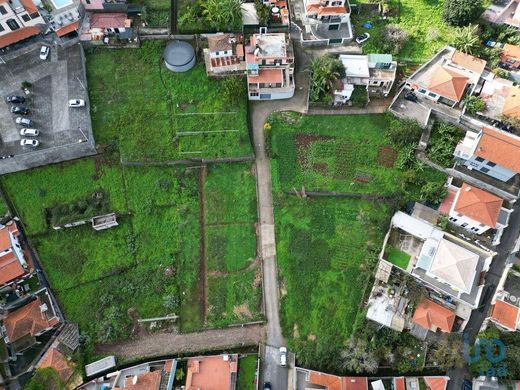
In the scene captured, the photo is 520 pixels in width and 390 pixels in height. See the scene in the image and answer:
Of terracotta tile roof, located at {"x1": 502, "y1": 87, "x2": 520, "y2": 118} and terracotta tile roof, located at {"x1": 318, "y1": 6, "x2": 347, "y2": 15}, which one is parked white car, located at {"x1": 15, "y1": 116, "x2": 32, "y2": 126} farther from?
terracotta tile roof, located at {"x1": 502, "y1": 87, "x2": 520, "y2": 118}

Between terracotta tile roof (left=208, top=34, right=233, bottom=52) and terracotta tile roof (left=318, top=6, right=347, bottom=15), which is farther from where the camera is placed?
terracotta tile roof (left=318, top=6, right=347, bottom=15)

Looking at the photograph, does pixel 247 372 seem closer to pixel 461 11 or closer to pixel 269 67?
pixel 269 67

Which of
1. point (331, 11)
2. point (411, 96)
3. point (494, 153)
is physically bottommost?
point (494, 153)

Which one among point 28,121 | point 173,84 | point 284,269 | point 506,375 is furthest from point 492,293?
point 28,121

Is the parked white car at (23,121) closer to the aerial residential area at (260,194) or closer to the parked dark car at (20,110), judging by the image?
the aerial residential area at (260,194)

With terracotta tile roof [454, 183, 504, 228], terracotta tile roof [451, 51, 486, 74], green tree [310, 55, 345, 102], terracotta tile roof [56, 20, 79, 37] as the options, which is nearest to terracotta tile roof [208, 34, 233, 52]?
green tree [310, 55, 345, 102]

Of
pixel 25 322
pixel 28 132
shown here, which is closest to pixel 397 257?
pixel 25 322

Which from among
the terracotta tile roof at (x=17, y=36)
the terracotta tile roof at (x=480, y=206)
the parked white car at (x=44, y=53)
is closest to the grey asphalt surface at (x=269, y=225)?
the terracotta tile roof at (x=480, y=206)
